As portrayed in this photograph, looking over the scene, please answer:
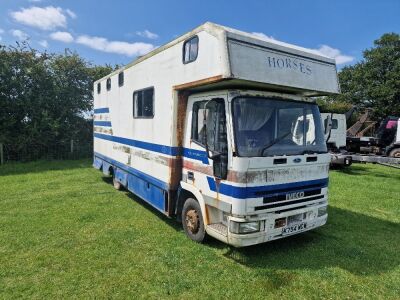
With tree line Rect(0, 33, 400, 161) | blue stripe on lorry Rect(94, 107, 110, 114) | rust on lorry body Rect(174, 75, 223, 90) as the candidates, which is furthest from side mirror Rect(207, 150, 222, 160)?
tree line Rect(0, 33, 400, 161)

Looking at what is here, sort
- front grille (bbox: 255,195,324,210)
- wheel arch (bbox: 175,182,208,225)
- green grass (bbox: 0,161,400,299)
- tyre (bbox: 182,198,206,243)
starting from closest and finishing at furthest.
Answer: green grass (bbox: 0,161,400,299) → front grille (bbox: 255,195,324,210) → wheel arch (bbox: 175,182,208,225) → tyre (bbox: 182,198,206,243)

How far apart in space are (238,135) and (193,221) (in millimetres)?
1811

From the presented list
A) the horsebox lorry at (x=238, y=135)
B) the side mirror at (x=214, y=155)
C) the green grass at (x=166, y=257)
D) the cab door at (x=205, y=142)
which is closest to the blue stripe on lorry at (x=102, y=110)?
the green grass at (x=166, y=257)

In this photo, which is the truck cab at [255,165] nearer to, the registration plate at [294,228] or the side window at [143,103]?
the registration plate at [294,228]

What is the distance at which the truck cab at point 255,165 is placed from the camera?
4.43m

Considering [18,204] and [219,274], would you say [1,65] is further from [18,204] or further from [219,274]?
[219,274]

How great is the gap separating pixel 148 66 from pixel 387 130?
1718 centimetres

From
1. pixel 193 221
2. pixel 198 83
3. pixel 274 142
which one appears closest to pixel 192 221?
pixel 193 221

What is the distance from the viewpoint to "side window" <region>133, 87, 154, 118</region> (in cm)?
646

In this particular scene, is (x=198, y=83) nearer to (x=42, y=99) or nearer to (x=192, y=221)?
(x=192, y=221)

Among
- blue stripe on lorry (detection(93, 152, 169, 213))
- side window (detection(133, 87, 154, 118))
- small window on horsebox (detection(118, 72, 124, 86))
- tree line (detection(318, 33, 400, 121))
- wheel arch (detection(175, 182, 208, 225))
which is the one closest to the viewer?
wheel arch (detection(175, 182, 208, 225))

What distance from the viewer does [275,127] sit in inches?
189

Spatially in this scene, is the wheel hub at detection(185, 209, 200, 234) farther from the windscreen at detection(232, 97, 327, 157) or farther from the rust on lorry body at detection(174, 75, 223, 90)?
the rust on lorry body at detection(174, 75, 223, 90)

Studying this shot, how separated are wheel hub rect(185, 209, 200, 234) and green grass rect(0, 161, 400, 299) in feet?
0.87
